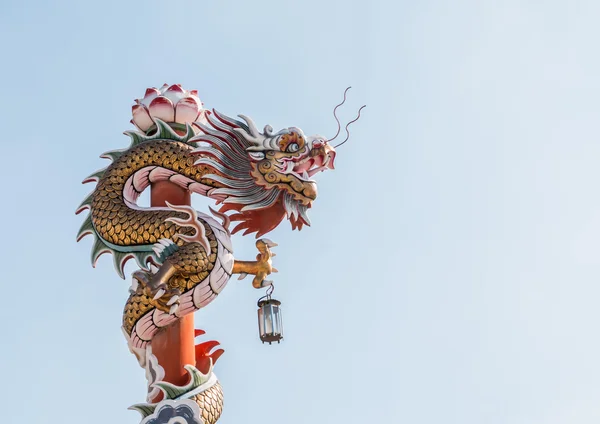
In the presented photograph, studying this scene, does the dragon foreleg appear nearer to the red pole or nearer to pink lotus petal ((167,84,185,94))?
the red pole

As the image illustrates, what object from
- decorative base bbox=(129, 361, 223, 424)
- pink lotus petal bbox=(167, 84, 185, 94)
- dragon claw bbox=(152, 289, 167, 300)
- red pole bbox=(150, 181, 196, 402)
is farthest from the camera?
pink lotus petal bbox=(167, 84, 185, 94)

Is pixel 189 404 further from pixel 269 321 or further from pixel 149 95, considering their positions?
pixel 149 95

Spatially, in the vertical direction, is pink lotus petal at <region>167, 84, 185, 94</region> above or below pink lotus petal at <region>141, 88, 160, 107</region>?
above

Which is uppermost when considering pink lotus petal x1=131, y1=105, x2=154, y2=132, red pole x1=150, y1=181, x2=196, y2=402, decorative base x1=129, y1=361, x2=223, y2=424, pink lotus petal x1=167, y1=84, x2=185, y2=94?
pink lotus petal x1=167, y1=84, x2=185, y2=94

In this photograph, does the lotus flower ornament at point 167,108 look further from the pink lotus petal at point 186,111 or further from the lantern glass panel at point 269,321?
the lantern glass panel at point 269,321

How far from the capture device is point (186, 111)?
1170cm

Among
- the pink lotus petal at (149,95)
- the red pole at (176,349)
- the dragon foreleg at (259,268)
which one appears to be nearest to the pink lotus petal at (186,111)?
the pink lotus petal at (149,95)

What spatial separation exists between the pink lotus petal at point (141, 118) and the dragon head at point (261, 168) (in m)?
0.54

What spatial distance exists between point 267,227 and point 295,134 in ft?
2.90

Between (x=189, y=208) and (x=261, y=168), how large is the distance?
2.64 feet

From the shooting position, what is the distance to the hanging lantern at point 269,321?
1084 centimetres

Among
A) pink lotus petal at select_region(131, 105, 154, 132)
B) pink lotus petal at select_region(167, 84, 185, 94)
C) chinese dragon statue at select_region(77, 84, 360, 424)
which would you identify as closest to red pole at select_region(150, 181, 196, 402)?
chinese dragon statue at select_region(77, 84, 360, 424)

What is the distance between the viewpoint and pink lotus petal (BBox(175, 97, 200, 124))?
1170 centimetres

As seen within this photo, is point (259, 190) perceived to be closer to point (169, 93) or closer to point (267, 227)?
point (267, 227)
